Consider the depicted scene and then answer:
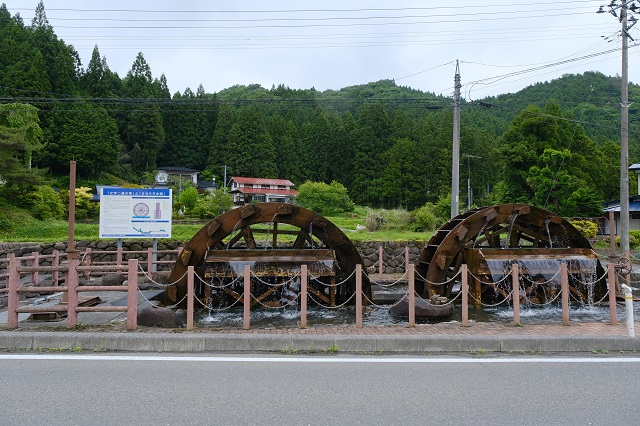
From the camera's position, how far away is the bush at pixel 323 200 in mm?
49188

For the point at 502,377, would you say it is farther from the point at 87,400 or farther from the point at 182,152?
the point at 182,152

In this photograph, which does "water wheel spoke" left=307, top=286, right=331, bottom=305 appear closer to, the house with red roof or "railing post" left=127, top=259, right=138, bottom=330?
"railing post" left=127, top=259, right=138, bottom=330

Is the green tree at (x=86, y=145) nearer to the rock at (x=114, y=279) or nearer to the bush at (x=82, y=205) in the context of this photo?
the bush at (x=82, y=205)

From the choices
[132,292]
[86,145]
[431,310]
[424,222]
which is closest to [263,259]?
[431,310]

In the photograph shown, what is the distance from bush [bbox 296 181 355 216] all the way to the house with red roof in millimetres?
13951

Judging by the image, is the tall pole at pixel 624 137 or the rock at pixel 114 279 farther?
the tall pole at pixel 624 137

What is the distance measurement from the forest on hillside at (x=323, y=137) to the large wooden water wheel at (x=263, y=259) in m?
26.1

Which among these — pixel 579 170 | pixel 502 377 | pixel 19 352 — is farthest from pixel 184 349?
pixel 579 170

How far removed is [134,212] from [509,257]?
1181 cm

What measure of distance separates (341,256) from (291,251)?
158 cm

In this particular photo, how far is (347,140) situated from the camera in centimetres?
7462

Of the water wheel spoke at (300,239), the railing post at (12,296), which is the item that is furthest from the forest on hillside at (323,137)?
the railing post at (12,296)

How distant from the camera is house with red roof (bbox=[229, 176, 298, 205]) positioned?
6456cm

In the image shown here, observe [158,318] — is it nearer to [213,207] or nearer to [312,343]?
[312,343]
